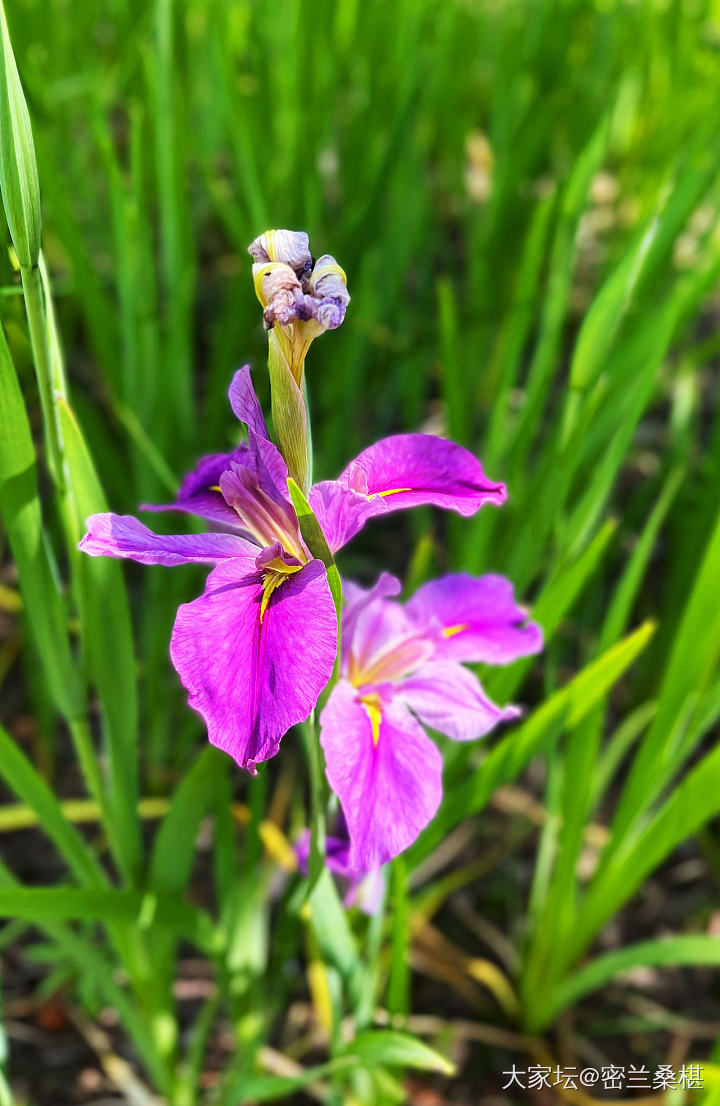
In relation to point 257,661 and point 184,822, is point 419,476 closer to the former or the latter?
point 257,661

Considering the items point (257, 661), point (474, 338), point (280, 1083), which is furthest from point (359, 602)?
point (474, 338)

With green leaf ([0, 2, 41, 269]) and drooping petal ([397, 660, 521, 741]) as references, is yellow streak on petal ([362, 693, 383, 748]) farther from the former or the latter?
green leaf ([0, 2, 41, 269])

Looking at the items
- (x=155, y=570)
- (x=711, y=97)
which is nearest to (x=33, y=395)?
(x=155, y=570)

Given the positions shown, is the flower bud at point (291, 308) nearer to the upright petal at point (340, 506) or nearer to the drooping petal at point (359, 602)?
the upright petal at point (340, 506)

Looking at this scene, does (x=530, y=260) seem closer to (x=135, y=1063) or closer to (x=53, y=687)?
(x=53, y=687)

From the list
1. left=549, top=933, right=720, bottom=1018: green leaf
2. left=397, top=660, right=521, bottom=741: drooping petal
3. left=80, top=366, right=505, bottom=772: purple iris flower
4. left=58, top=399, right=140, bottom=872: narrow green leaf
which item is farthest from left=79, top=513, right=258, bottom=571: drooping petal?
left=549, top=933, right=720, bottom=1018: green leaf

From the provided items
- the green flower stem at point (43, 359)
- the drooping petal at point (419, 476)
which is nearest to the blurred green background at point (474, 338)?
the green flower stem at point (43, 359)

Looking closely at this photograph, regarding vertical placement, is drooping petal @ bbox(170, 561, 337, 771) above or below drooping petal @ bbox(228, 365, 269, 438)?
below
